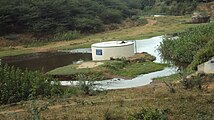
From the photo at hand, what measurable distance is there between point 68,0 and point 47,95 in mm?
45016

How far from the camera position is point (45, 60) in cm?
3888

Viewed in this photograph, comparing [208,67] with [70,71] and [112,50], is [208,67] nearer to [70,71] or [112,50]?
[70,71]

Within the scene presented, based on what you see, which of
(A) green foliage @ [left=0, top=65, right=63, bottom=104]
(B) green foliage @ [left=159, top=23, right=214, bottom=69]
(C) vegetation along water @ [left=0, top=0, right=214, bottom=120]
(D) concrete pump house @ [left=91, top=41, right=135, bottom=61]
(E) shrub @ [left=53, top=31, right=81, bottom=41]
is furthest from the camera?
(E) shrub @ [left=53, top=31, right=81, bottom=41]

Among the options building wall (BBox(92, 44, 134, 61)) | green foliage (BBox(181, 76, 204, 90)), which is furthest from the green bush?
green foliage (BBox(181, 76, 204, 90))

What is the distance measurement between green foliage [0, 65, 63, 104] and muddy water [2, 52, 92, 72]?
553 inches

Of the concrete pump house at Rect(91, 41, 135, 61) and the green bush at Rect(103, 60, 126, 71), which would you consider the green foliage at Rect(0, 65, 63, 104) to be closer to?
the green bush at Rect(103, 60, 126, 71)

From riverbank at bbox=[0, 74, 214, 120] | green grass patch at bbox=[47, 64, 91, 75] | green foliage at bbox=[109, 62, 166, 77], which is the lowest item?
green grass patch at bbox=[47, 64, 91, 75]

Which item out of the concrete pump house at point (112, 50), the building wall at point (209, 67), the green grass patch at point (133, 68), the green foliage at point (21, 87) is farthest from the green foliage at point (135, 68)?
the green foliage at point (21, 87)

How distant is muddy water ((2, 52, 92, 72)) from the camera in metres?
35.5

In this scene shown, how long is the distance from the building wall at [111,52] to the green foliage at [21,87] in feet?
46.8

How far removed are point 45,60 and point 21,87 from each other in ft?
68.6

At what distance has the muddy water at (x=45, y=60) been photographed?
35469 millimetres

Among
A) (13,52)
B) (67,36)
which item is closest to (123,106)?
(13,52)

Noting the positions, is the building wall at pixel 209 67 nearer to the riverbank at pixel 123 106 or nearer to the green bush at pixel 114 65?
the riverbank at pixel 123 106
